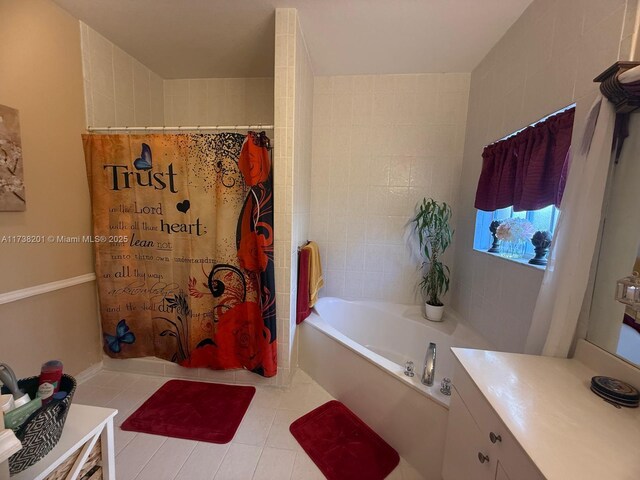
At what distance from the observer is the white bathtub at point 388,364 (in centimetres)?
123

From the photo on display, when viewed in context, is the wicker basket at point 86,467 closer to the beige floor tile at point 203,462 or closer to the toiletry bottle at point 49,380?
the toiletry bottle at point 49,380

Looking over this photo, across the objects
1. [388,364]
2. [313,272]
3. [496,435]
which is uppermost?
[313,272]

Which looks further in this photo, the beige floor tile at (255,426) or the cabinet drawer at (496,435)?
the beige floor tile at (255,426)

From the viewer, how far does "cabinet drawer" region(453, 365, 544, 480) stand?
599mm

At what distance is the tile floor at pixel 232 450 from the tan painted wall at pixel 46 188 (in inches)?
18.4

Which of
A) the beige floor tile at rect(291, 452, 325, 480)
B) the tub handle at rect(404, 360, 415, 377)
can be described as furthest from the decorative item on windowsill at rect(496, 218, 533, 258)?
the beige floor tile at rect(291, 452, 325, 480)

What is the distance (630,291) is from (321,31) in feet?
6.69

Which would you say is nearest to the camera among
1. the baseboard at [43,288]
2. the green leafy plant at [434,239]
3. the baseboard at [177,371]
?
the baseboard at [43,288]

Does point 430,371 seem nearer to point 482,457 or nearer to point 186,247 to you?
point 482,457

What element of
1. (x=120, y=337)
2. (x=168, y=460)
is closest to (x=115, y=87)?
(x=120, y=337)

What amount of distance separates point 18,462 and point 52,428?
2.8 inches

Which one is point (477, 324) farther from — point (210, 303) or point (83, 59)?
point (83, 59)

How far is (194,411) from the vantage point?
1.60m

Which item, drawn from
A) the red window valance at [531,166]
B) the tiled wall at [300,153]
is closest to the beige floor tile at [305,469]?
the tiled wall at [300,153]
